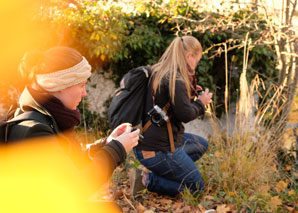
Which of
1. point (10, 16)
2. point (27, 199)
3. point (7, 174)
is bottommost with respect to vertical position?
point (27, 199)

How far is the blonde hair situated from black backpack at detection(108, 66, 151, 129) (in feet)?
0.37

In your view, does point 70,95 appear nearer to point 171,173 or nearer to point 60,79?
point 60,79

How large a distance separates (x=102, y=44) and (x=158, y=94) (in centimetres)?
240

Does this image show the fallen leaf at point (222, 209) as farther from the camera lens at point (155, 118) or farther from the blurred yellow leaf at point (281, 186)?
the camera lens at point (155, 118)

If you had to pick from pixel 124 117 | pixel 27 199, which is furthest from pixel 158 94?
pixel 27 199

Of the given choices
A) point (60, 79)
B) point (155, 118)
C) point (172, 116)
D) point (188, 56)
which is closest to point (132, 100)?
point (155, 118)

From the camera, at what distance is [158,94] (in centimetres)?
325

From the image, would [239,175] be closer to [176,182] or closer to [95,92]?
[176,182]

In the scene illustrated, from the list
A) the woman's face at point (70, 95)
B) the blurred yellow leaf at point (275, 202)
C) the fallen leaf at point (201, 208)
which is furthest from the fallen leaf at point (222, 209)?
the woman's face at point (70, 95)

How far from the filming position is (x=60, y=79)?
184 cm

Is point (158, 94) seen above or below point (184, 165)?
above

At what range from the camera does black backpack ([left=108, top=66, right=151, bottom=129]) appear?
326cm

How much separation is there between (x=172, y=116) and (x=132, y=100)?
0.40 metres

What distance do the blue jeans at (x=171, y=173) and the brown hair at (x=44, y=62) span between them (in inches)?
66.0
